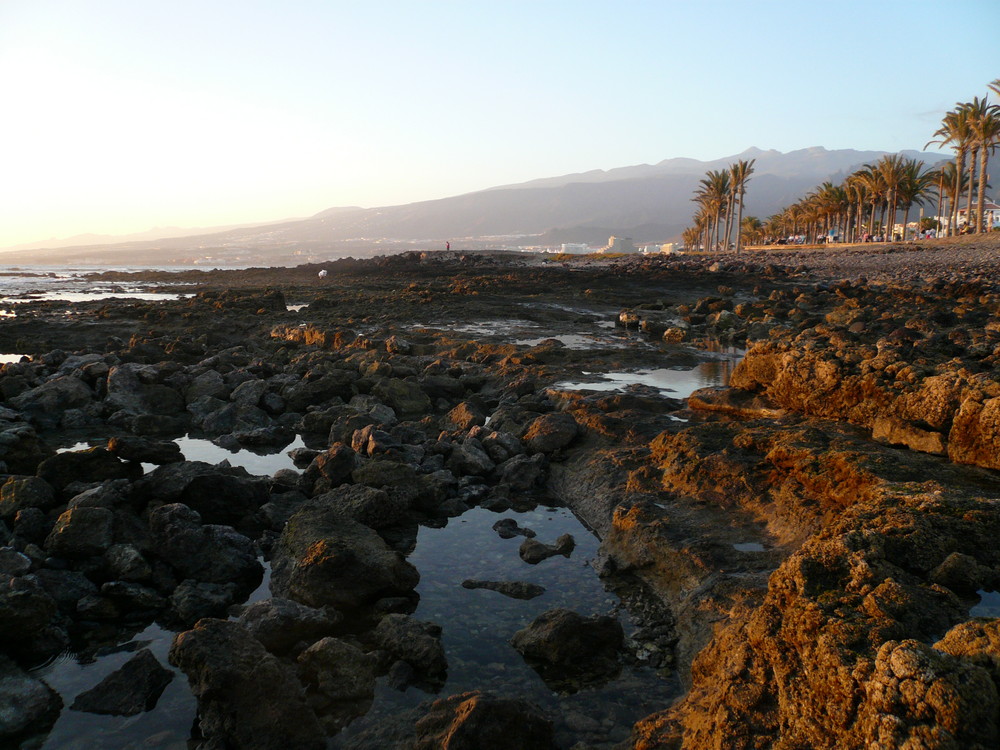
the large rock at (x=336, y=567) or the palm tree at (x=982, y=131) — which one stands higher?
the palm tree at (x=982, y=131)

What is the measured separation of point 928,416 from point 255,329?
21.7m

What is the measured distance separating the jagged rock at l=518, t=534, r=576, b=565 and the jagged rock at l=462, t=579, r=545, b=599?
0.55 m

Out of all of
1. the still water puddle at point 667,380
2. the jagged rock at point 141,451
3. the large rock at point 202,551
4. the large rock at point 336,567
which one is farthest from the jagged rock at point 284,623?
the still water puddle at point 667,380

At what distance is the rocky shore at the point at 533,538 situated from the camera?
395 cm

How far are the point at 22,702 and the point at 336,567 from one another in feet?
8.24

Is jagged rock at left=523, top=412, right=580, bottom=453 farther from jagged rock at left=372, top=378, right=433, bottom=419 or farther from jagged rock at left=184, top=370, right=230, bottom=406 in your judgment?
jagged rock at left=184, top=370, right=230, bottom=406

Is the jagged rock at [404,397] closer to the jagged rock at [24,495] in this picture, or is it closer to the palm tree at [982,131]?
the jagged rock at [24,495]

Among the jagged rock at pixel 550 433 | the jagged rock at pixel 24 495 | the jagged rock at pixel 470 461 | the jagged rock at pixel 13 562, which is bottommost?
the jagged rock at pixel 470 461

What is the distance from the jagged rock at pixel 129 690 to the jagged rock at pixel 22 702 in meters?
0.18

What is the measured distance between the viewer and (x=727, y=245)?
292 ft

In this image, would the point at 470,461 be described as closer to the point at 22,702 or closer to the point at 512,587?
the point at 512,587

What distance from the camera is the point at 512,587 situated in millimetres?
6961

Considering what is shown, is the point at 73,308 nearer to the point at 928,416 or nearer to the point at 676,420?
the point at 676,420

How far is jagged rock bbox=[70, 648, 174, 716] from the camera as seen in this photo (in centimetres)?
520
